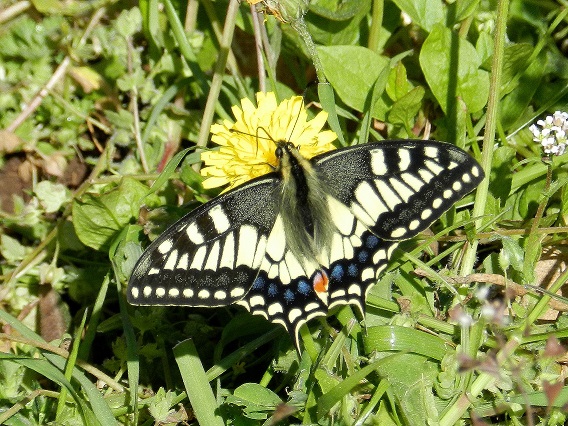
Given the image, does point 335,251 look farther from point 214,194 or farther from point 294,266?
point 214,194

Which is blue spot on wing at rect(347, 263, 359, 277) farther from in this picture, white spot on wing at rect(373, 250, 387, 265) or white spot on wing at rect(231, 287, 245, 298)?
white spot on wing at rect(231, 287, 245, 298)

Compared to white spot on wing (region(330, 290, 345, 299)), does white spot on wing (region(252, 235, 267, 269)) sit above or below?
above

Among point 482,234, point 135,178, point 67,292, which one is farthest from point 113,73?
point 482,234

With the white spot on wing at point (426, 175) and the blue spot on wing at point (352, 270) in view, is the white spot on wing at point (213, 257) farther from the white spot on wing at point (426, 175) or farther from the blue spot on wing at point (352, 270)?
the white spot on wing at point (426, 175)

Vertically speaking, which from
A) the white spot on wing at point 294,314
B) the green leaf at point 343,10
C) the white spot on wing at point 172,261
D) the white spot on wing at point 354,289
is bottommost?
the white spot on wing at point 294,314

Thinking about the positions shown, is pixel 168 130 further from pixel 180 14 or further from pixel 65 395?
pixel 65 395

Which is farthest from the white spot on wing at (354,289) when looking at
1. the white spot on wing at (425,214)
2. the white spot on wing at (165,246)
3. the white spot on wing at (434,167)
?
the white spot on wing at (165,246)

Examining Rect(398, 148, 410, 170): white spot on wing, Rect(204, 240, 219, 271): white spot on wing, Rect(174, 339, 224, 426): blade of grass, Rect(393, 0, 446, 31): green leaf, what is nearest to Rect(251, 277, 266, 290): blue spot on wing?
Rect(204, 240, 219, 271): white spot on wing
